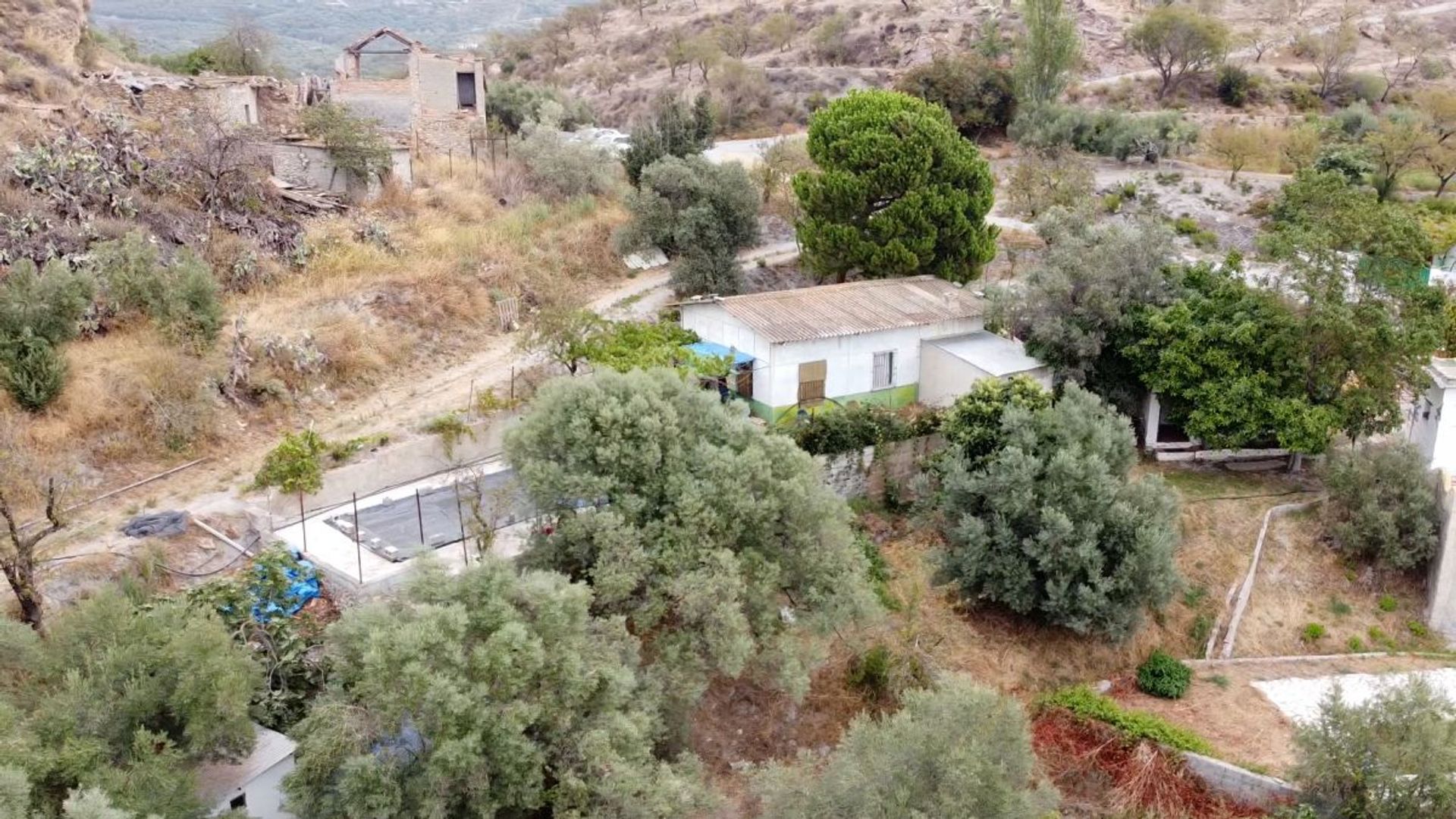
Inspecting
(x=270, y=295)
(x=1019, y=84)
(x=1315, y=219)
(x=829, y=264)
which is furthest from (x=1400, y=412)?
(x=1019, y=84)

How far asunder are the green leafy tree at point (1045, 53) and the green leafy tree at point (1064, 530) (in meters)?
33.4

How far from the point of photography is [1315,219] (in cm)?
2697

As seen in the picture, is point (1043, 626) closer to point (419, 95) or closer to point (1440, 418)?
point (1440, 418)

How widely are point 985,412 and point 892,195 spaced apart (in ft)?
31.1

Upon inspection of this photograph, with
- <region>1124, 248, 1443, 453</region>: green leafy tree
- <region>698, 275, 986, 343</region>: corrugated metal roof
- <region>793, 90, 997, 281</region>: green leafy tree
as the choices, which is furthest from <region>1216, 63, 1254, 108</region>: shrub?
<region>698, 275, 986, 343</region>: corrugated metal roof

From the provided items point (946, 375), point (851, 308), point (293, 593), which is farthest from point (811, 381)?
point (293, 593)

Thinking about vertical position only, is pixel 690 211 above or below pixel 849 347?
above

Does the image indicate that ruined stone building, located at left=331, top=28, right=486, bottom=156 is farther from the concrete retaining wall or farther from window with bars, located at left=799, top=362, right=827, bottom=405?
the concrete retaining wall

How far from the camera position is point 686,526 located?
50.3ft

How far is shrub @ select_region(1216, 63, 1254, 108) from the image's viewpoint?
58.2m

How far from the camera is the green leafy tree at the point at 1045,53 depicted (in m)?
48.9

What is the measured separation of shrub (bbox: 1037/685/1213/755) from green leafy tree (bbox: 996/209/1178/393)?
818 centimetres

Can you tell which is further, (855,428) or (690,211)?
(690,211)

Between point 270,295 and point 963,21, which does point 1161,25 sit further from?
point 270,295
